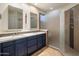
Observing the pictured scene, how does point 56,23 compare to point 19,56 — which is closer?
point 19,56

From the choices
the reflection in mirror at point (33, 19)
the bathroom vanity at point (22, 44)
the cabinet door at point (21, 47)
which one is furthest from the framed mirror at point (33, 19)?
the cabinet door at point (21, 47)

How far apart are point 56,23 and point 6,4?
30.8 inches

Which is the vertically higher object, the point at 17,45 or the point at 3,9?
the point at 3,9

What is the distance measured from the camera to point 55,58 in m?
1.69

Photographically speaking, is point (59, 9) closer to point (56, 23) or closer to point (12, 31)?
point (56, 23)

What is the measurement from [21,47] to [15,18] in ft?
1.39

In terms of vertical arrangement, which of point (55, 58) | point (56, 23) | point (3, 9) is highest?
point (3, 9)

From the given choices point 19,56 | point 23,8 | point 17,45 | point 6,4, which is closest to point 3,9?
point 6,4

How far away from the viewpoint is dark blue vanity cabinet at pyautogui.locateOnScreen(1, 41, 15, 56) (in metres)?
1.46

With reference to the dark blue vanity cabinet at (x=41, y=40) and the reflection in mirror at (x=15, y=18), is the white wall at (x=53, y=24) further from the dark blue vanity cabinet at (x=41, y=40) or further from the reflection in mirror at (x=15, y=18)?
the reflection in mirror at (x=15, y=18)

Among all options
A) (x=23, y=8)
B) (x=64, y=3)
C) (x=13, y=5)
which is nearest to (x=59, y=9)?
(x=64, y=3)

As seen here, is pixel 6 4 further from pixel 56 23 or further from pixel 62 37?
pixel 62 37

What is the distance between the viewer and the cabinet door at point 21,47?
62.2 inches

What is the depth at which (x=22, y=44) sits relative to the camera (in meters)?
1.63
